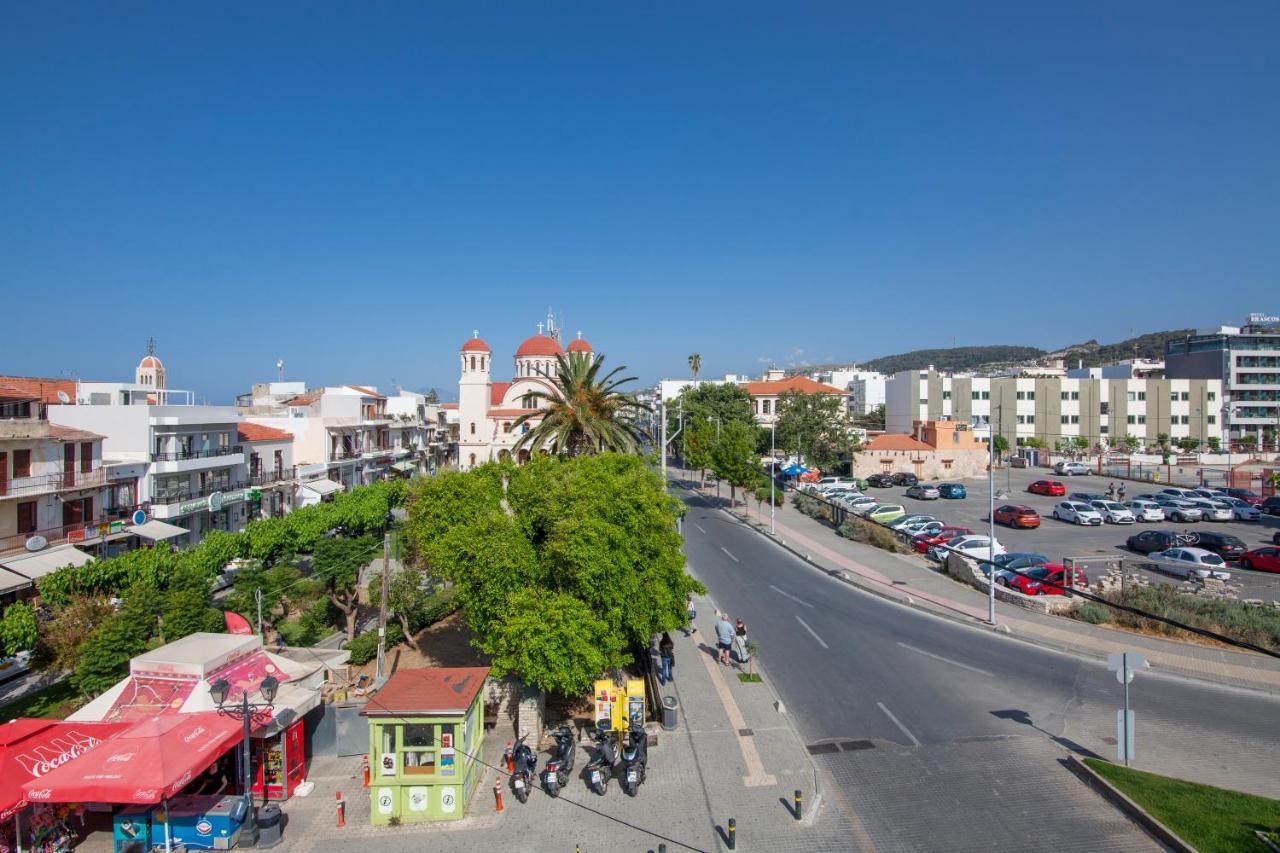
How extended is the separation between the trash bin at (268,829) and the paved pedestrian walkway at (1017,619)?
20.4 metres

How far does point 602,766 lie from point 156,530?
29.2 m

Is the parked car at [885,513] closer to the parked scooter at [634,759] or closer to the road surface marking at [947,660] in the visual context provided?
the road surface marking at [947,660]

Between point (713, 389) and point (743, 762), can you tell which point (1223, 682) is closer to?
point (743, 762)

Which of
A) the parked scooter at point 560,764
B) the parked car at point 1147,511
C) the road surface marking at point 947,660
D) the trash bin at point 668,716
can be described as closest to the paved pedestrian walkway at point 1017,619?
the road surface marking at point 947,660

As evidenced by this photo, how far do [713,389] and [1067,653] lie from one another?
193 ft

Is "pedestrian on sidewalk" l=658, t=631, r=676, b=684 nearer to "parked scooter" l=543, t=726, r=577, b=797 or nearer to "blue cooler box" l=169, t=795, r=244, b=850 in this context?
"parked scooter" l=543, t=726, r=577, b=797

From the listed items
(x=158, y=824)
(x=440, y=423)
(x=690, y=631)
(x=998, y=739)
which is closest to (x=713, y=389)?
(x=440, y=423)

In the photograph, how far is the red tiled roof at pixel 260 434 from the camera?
44.4 meters

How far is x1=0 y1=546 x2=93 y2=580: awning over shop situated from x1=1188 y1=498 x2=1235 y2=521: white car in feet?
177

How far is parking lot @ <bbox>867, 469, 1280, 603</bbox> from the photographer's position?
29.0m

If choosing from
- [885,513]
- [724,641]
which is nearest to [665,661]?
[724,641]

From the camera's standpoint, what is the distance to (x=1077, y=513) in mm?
40500

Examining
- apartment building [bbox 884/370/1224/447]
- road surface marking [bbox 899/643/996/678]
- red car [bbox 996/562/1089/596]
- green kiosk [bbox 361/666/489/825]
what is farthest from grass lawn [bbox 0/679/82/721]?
apartment building [bbox 884/370/1224/447]

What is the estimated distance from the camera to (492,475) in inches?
811
